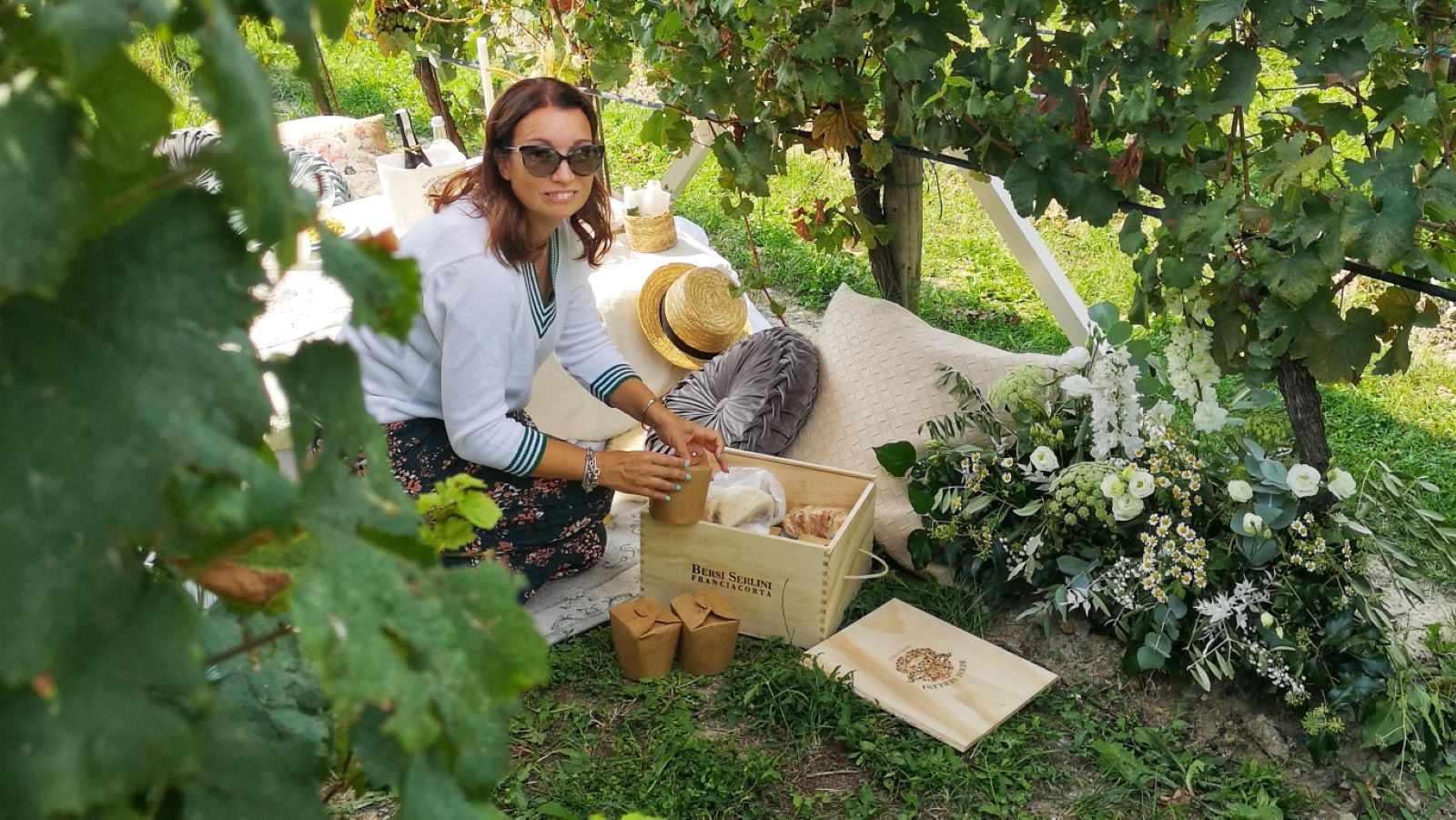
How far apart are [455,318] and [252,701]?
181cm

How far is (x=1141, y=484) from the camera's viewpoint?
2.55 m

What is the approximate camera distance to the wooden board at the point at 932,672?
8.29 feet

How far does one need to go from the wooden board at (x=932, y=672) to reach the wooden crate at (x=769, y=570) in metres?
0.10

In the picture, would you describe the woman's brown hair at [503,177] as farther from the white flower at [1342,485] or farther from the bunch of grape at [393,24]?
the bunch of grape at [393,24]

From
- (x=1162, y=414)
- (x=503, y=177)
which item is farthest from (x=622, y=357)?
(x=1162, y=414)

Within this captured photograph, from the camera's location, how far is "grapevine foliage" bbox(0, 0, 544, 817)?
16.8 inches

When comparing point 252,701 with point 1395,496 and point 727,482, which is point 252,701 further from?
point 1395,496

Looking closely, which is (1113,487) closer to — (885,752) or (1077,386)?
(1077,386)

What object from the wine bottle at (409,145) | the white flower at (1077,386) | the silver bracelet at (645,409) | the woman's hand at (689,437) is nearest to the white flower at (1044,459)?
the white flower at (1077,386)

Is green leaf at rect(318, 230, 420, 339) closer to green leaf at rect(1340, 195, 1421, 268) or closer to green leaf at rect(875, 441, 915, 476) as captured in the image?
green leaf at rect(1340, 195, 1421, 268)

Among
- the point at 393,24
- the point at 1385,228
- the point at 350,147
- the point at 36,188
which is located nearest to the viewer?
the point at 36,188

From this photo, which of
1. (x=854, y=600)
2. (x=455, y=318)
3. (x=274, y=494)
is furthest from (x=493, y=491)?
(x=274, y=494)

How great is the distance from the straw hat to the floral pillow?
198cm

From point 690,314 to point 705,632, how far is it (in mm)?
1263
